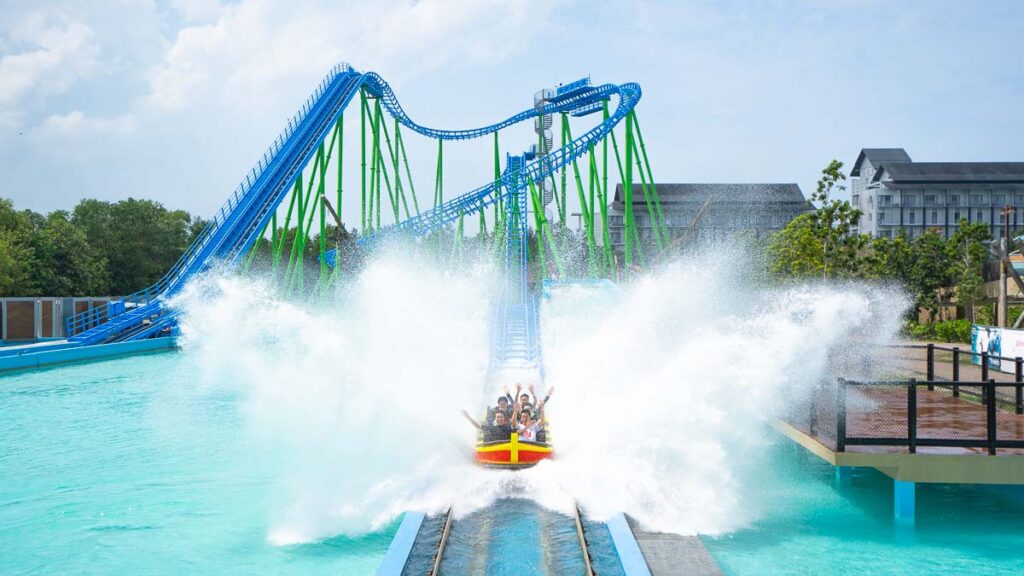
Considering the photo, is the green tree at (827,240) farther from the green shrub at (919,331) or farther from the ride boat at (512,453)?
the ride boat at (512,453)

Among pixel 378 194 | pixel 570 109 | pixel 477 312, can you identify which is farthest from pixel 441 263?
pixel 477 312

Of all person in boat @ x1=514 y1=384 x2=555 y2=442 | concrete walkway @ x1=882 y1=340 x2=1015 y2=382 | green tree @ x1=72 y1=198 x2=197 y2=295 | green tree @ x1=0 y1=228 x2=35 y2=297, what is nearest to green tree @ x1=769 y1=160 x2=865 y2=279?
concrete walkway @ x1=882 y1=340 x2=1015 y2=382

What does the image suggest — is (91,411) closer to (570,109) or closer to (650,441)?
(650,441)

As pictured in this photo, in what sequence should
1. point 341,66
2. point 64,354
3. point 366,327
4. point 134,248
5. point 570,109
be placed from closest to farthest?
point 366,327 → point 64,354 → point 341,66 → point 570,109 → point 134,248

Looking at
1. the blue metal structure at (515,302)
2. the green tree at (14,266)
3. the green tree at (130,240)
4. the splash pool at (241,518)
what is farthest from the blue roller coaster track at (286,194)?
the green tree at (130,240)

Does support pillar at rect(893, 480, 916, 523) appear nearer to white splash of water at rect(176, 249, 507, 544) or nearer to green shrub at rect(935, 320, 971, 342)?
white splash of water at rect(176, 249, 507, 544)
